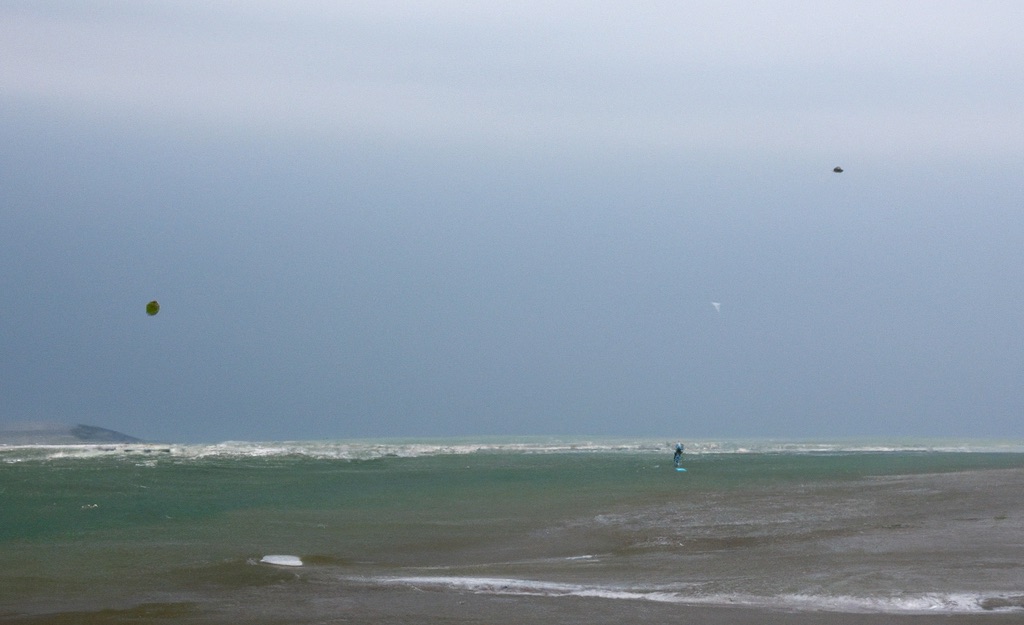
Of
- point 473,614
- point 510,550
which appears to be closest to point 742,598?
point 473,614

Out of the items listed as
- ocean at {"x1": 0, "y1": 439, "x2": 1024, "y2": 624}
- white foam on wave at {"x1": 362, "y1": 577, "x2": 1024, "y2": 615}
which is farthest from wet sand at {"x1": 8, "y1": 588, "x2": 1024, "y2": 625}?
white foam on wave at {"x1": 362, "y1": 577, "x2": 1024, "y2": 615}

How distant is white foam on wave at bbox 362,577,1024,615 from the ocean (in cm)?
4

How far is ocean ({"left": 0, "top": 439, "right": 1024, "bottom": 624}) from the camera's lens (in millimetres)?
12344

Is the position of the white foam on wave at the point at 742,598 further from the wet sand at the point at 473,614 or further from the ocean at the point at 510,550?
the wet sand at the point at 473,614

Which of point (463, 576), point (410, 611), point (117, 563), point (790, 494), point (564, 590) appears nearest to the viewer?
point (410, 611)

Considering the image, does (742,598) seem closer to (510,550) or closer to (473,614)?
(473,614)

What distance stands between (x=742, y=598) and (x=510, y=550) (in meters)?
5.19

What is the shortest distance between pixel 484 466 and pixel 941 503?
20494 millimetres

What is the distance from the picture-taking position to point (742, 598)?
12.7m

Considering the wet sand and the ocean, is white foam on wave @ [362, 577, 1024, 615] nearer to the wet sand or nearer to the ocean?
the ocean

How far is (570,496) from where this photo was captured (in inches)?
1043

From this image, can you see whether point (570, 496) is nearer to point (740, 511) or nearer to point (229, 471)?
point (740, 511)

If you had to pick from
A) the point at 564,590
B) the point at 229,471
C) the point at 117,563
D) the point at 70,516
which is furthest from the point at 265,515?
the point at 229,471

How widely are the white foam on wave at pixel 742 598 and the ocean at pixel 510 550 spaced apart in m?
0.04
